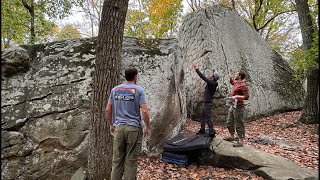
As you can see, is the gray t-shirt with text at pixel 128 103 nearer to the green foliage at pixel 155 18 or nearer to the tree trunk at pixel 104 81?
the tree trunk at pixel 104 81

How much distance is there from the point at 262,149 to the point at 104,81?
431cm

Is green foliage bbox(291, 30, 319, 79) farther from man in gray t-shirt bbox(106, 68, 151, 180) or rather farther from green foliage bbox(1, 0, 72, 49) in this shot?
green foliage bbox(1, 0, 72, 49)

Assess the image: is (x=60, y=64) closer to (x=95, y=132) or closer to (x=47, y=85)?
(x=47, y=85)

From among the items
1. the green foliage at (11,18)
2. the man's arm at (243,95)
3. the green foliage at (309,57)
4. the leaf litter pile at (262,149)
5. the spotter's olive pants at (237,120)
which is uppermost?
the green foliage at (11,18)

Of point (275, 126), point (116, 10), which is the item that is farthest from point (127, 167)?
point (275, 126)

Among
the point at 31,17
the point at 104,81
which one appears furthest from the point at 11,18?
the point at 104,81

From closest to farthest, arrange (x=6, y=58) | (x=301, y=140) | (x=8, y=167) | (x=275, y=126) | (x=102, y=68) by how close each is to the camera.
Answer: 1. (x=102, y=68)
2. (x=8, y=167)
3. (x=6, y=58)
4. (x=301, y=140)
5. (x=275, y=126)

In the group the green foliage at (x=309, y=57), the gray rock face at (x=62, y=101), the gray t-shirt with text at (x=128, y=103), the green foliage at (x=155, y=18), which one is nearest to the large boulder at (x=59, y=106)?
the gray rock face at (x=62, y=101)

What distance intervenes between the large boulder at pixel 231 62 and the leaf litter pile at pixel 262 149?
164 cm

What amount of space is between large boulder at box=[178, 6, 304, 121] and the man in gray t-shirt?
6.29m

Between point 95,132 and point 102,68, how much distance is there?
1151mm

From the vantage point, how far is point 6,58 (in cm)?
574

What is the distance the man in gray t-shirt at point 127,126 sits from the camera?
155 inches

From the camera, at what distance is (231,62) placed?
34.8ft
